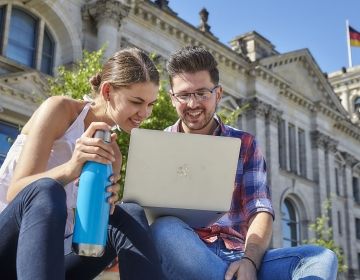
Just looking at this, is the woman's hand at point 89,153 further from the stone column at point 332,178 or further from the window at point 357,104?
the window at point 357,104

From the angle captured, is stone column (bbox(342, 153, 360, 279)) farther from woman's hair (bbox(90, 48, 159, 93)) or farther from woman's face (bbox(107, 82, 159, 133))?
woman's hair (bbox(90, 48, 159, 93))

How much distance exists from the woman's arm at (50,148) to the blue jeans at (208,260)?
0.53 metres

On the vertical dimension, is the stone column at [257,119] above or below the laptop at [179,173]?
above

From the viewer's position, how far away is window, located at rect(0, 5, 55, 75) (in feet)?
62.4

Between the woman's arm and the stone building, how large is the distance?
1223 cm

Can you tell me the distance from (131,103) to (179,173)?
629 mm

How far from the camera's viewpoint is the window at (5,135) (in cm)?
1767

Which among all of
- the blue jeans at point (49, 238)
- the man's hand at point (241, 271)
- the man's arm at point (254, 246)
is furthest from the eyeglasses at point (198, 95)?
the man's hand at point (241, 271)

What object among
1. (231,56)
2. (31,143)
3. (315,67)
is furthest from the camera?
(315,67)

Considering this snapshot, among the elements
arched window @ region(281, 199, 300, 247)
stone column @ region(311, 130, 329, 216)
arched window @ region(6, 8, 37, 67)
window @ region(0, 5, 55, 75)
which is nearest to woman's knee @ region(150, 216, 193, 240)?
window @ region(0, 5, 55, 75)

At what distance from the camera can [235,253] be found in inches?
131

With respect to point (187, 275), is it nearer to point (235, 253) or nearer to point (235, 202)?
point (235, 253)

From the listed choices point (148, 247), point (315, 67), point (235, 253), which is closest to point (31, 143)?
point (148, 247)

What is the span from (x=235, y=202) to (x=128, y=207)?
889 mm
